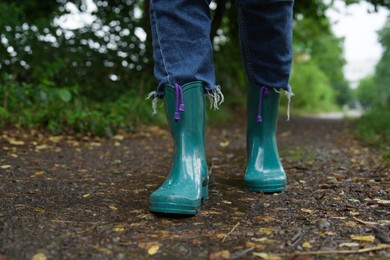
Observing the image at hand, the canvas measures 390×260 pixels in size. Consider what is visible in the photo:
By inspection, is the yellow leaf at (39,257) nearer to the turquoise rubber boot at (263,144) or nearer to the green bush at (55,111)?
the turquoise rubber boot at (263,144)

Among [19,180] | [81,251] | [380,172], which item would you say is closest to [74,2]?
[19,180]

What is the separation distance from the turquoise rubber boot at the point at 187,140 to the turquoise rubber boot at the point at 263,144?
11.0 inches

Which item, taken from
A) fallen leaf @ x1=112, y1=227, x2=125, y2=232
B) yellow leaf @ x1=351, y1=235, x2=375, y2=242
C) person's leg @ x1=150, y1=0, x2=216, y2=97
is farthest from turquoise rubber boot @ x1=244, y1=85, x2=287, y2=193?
fallen leaf @ x1=112, y1=227, x2=125, y2=232

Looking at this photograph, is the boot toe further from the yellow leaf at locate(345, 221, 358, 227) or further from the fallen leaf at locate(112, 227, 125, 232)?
the fallen leaf at locate(112, 227, 125, 232)

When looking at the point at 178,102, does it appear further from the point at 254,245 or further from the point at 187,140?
the point at 254,245

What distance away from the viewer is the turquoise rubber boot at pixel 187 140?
4.38ft

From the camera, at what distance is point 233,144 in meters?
3.46

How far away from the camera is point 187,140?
4.63 ft

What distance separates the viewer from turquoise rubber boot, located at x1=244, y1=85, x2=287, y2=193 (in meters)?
1.65

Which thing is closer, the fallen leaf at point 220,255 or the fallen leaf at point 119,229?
the fallen leaf at point 220,255

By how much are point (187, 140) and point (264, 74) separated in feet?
1.49

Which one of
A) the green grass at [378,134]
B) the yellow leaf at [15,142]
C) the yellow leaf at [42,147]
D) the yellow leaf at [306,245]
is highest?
the green grass at [378,134]

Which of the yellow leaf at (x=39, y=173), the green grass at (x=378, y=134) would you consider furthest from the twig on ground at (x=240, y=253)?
the green grass at (x=378, y=134)

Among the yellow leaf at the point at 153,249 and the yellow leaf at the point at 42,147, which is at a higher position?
the yellow leaf at the point at 42,147
